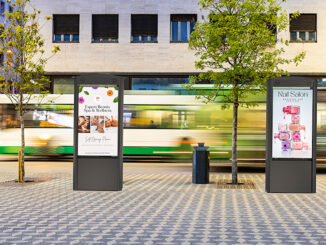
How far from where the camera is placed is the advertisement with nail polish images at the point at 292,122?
39.3ft

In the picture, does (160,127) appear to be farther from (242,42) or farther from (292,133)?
(292,133)

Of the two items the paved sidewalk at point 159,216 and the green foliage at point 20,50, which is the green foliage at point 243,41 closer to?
the paved sidewalk at point 159,216

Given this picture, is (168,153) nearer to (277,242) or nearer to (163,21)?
(163,21)

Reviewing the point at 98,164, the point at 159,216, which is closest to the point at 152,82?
the point at 98,164

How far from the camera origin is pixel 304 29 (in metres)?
29.0

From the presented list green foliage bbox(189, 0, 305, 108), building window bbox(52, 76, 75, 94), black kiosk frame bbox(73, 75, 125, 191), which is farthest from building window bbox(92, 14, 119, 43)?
black kiosk frame bbox(73, 75, 125, 191)

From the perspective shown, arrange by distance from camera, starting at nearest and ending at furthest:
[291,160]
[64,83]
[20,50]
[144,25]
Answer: [291,160] → [20,50] → [144,25] → [64,83]

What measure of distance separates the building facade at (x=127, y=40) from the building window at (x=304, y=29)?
0.46 feet

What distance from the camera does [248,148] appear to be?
19.2 m

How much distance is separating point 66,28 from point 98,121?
1926cm

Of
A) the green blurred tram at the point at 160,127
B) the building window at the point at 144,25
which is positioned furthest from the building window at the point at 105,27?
the green blurred tram at the point at 160,127

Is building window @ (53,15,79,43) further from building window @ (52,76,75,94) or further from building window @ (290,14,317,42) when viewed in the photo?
building window @ (290,14,317,42)

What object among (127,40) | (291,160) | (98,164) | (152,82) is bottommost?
(98,164)

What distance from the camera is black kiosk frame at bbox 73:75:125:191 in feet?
39.9
